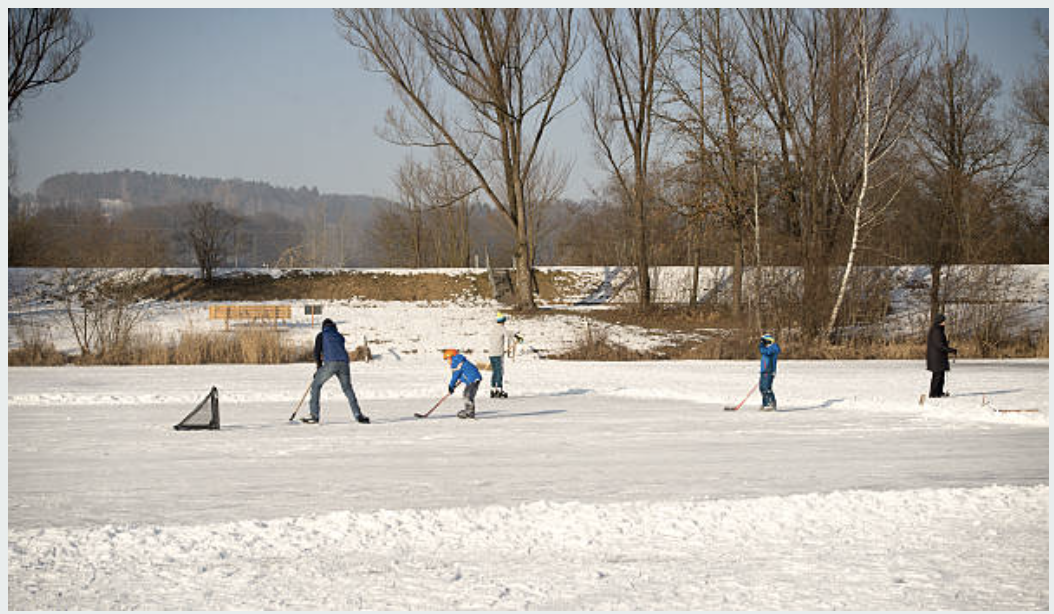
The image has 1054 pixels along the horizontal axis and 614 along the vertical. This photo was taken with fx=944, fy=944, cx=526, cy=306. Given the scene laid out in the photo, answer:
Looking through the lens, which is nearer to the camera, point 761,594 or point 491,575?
point 761,594

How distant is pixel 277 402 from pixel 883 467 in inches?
432

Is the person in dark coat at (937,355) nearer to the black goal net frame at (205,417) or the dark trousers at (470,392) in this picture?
the dark trousers at (470,392)

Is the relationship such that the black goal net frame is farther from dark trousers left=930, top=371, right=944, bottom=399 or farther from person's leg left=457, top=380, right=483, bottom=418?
dark trousers left=930, top=371, right=944, bottom=399

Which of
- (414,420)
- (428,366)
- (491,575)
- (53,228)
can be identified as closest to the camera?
(491,575)

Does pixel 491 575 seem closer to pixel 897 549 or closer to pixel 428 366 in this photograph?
pixel 897 549

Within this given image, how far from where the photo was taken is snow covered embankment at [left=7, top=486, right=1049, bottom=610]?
257 inches

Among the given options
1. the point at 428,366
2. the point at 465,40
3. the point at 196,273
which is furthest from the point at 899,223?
the point at 196,273

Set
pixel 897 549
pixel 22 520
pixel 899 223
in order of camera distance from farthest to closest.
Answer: pixel 899 223, pixel 22 520, pixel 897 549

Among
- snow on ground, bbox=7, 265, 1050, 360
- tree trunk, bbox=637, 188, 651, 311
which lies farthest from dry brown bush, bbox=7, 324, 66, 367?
tree trunk, bbox=637, 188, 651, 311

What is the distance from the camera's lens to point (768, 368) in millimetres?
15891

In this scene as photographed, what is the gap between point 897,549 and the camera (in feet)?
25.1

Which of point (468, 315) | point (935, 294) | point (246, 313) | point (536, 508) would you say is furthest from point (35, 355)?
point (935, 294)

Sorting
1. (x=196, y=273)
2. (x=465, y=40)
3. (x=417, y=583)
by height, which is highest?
(x=465, y=40)

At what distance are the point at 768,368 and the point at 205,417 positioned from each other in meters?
9.07
